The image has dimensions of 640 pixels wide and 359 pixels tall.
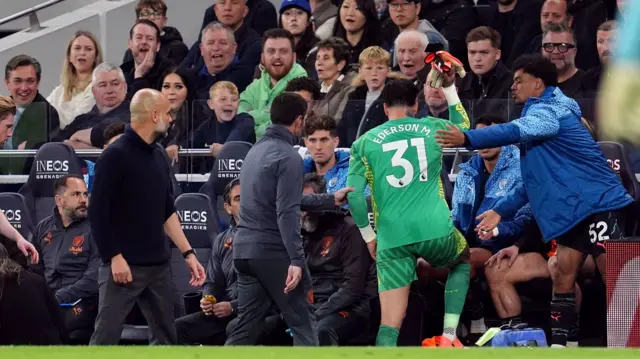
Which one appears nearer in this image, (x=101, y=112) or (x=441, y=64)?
(x=441, y=64)

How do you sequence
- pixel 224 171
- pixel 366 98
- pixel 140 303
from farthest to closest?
pixel 366 98 → pixel 224 171 → pixel 140 303

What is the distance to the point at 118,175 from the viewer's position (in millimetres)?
8633

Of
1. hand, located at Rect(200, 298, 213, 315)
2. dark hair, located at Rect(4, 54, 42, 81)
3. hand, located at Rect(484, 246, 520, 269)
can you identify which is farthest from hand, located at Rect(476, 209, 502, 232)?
dark hair, located at Rect(4, 54, 42, 81)

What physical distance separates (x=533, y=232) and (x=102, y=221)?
3380 mm

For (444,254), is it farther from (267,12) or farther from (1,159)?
(267,12)

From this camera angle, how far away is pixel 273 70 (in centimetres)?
1277

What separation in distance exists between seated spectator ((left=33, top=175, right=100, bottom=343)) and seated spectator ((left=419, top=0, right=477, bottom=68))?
4136mm

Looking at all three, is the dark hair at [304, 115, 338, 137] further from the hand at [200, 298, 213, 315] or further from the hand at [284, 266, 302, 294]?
the hand at [284, 266, 302, 294]

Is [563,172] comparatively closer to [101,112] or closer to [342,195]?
[342,195]

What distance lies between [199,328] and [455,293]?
2.26 meters

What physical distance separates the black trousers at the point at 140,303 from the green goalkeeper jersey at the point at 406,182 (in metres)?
1.51

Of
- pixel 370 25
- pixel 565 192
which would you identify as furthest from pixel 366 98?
pixel 565 192

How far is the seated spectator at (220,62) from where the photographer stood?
A: 44.2 feet

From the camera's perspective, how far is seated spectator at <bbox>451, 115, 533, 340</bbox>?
1011 centimetres
